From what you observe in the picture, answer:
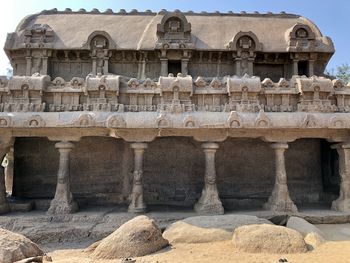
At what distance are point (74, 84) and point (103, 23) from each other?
23.8ft

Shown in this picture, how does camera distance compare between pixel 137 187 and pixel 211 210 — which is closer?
pixel 211 210

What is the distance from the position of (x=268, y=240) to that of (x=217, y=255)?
1.18 metres

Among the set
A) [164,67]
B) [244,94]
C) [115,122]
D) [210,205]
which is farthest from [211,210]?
[164,67]

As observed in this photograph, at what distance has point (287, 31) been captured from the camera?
1488cm

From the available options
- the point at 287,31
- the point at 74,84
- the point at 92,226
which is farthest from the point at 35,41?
the point at 287,31

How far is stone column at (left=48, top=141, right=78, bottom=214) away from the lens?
904 centimetres

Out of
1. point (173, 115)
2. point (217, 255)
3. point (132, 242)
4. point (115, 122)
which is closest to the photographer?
point (217, 255)

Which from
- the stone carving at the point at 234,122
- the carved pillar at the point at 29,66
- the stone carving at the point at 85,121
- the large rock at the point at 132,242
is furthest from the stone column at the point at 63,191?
the carved pillar at the point at 29,66

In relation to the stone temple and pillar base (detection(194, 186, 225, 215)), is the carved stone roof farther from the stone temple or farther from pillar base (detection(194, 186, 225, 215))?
pillar base (detection(194, 186, 225, 215))

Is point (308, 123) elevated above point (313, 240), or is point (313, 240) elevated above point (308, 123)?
point (308, 123)

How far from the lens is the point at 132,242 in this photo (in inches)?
264

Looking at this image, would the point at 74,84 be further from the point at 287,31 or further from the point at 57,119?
the point at 287,31

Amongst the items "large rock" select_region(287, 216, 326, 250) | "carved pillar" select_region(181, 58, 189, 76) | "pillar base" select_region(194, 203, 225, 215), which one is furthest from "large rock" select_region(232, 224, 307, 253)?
"carved pillar" select_region(181, 58, 189, 76)

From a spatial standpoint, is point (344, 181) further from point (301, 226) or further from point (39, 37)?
point (39, 37)
